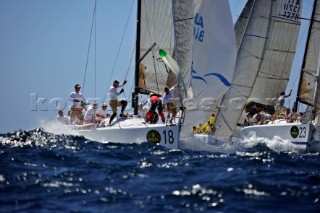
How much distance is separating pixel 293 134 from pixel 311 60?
324 inches

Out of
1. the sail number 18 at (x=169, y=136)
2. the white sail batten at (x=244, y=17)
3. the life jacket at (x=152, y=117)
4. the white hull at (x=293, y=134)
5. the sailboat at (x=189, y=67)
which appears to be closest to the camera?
the sail number 18 at (x=169, y=136)

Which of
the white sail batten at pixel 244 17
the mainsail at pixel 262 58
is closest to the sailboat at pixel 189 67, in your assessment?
the mainsail at pixel 262 58

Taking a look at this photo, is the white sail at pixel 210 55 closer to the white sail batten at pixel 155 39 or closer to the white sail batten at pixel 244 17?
the white sail batten at pixel 155 39

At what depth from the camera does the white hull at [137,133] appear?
1831 cm

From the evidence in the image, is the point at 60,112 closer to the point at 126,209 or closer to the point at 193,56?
the point at 193,56

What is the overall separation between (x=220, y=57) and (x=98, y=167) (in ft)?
30.3

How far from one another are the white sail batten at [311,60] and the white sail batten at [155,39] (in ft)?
28.5

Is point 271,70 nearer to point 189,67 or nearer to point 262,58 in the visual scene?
point 262,58

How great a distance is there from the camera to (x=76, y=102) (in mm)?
22625

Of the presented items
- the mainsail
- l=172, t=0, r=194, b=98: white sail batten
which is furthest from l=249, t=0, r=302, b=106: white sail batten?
l=172, t=0, r=194, b=98: white sail batten

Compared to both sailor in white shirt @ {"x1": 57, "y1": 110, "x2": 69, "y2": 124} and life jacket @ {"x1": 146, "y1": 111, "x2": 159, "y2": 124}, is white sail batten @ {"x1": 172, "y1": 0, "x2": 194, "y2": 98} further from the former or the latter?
sailor in white shirt @ {"x1": 57, "y1": 110, "x2": 69, "y2": 124}

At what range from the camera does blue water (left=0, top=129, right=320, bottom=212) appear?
9.17 metres

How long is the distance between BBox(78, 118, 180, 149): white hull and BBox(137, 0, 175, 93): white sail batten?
3856 millimetres

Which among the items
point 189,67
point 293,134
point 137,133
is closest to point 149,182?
point 137,133
